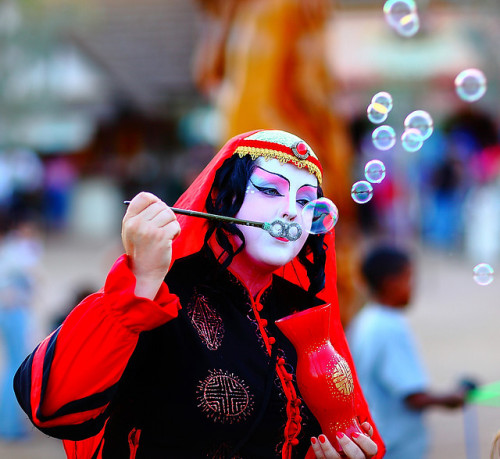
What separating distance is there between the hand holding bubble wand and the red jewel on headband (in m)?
0.12

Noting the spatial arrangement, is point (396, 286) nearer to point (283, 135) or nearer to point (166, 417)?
point (283, 135)

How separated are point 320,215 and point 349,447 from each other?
61 cm

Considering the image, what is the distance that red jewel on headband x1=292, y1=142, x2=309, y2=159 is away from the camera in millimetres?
1996

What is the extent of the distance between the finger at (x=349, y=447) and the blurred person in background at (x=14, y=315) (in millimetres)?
3470

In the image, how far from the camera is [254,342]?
75.4 inches

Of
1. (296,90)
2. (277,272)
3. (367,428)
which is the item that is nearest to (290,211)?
(277,272)

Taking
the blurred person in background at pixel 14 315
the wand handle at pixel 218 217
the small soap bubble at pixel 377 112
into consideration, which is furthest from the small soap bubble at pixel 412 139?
the blurred person in background at pixel 14 315

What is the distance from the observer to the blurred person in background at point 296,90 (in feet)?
16.6

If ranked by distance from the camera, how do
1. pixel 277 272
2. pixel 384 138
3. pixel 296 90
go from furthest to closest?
pixel 296 90 → pixel 384 138 → pixel 277 272

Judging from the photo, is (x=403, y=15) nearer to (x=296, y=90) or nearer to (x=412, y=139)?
(x=412, y=139)

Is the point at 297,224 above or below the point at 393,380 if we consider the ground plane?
above

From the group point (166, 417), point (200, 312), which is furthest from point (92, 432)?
point (200, 312)

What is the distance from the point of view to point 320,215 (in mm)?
2053

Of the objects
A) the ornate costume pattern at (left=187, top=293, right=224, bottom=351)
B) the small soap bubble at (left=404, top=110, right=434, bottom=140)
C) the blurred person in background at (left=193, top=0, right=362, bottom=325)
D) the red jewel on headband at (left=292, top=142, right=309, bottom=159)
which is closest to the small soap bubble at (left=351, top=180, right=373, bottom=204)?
the small soap bubble at (left=404, top=110, right=434, bottom=140)
